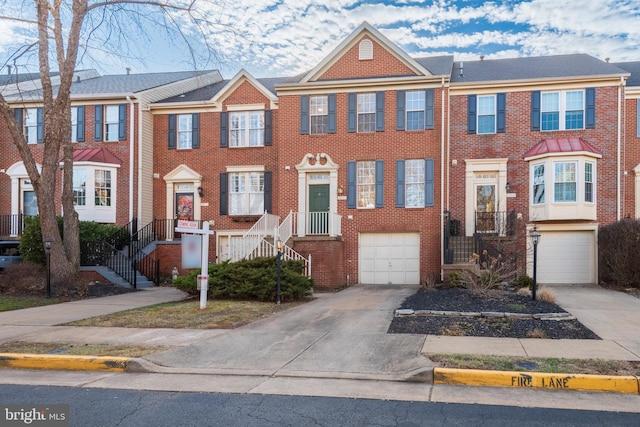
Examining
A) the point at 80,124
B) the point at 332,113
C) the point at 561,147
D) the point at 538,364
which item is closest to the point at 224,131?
the point at 332,113

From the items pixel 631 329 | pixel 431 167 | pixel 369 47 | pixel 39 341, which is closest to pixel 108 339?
pixel 39 341

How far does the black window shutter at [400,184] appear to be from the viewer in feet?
59.8

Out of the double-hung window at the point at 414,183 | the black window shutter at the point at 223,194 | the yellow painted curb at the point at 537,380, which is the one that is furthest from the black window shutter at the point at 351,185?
the yellow painted curb at the point at 537,380

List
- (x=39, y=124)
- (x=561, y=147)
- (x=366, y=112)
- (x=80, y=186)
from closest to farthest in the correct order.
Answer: (x=561, y=147), (x=366, y=112), (x=80, y=186), (x=39, y=124)

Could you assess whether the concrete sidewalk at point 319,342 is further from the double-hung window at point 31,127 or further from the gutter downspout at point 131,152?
the double-hung window at point 31,127

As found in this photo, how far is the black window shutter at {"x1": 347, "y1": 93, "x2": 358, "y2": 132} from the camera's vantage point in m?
18.7

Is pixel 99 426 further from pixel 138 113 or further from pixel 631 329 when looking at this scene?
pixel 138 113

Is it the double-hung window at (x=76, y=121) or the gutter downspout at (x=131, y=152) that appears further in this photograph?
the double-hung window at (x=76, y=121)

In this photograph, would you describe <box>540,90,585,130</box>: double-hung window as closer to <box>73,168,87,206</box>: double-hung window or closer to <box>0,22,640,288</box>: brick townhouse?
<box>0,22,640,288</box>: brick townhouse

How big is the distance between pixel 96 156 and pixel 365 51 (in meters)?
11.5

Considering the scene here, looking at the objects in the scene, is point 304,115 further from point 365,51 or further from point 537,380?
point 537,380

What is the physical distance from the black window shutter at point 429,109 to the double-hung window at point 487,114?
6.07ft

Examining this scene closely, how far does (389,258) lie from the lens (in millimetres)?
18438

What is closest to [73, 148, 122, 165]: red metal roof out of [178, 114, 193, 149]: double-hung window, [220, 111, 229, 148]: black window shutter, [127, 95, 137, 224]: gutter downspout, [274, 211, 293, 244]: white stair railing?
[127, 95, 137, 224]: gutter downspout
